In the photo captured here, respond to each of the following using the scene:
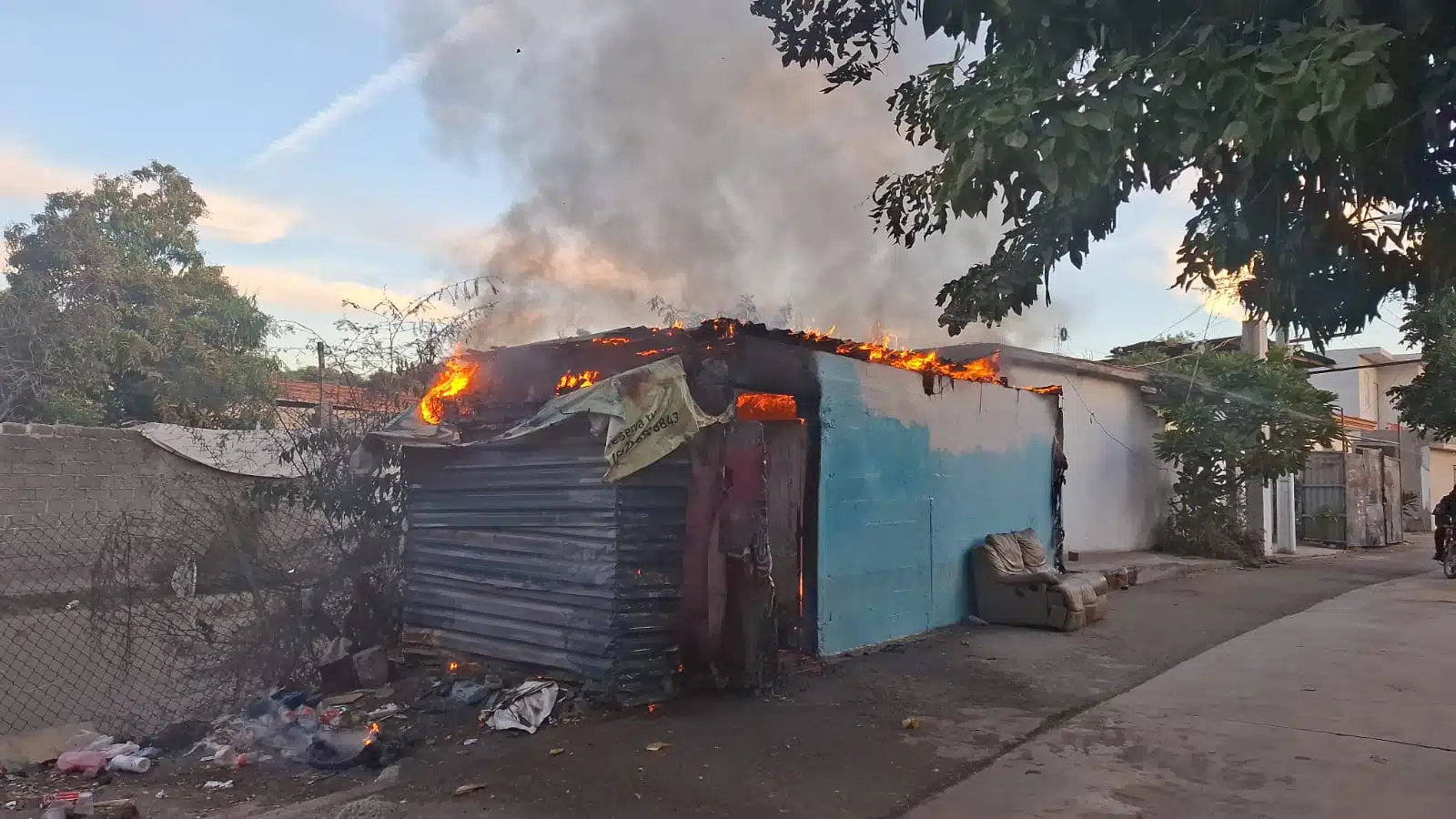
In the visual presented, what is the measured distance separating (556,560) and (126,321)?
12290 mm

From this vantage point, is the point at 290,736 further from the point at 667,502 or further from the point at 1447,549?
the point at 1447,549

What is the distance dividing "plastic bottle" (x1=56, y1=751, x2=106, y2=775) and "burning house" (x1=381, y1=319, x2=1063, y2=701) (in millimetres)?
2399

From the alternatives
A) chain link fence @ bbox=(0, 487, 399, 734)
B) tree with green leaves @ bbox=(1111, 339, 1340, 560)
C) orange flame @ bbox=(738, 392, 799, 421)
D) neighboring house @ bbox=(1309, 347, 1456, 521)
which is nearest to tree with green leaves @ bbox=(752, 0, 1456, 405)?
orange flame @ bbox=(738, 392, 799, 421)

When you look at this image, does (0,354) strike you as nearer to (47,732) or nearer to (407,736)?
(47,732)

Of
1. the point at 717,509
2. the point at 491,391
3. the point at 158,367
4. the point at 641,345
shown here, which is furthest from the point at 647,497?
the point at 158,367

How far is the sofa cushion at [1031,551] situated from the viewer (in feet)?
33.1

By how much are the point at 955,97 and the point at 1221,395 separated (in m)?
13.2

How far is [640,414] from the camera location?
6.02m

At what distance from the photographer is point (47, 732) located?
18.6 ft

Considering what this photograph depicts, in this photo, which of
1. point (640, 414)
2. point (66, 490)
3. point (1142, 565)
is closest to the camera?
point (640, 414)

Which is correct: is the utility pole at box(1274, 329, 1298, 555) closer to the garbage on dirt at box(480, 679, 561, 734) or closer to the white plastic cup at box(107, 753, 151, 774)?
the garbage on dirt at box(480, 679, 561, 734)

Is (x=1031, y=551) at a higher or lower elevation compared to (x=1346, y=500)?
lower

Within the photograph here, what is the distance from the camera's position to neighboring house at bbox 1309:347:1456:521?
26.8 meters

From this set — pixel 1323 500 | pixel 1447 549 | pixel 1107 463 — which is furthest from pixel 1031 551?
pixel 1323 500
